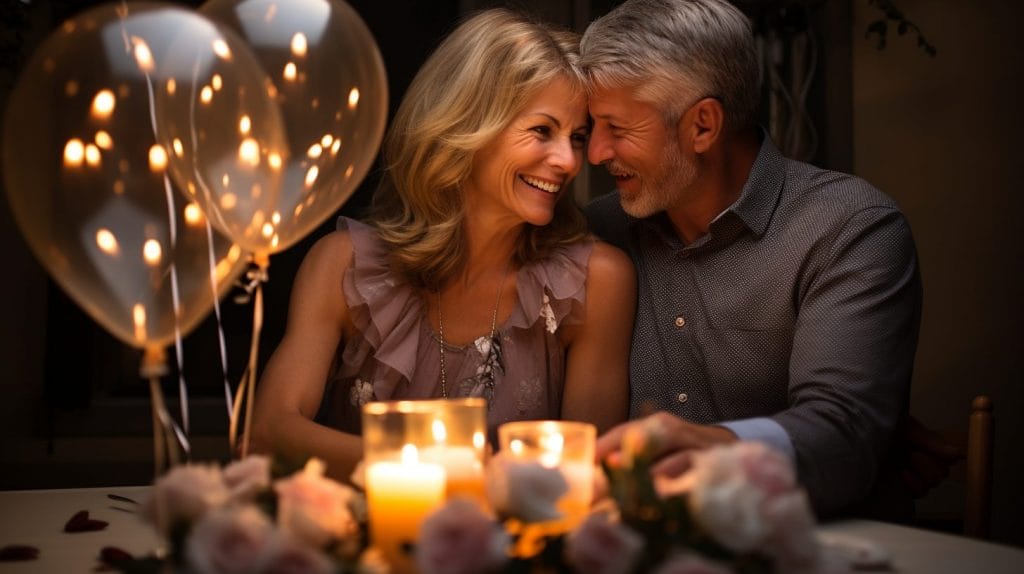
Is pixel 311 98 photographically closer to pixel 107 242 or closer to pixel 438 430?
pixel 107 242

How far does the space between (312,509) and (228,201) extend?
1.57 feet

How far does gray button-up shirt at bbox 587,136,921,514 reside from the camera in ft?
5.48

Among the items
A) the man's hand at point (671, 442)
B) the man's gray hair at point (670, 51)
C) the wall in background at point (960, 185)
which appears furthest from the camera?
the wall in background at point (960, 185)

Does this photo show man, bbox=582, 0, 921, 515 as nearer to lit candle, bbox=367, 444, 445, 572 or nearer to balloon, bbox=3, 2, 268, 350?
lit candle, bbox=367, 444, 445, 572

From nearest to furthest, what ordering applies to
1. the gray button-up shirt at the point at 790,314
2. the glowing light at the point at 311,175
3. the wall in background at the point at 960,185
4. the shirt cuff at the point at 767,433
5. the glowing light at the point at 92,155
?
the glowing light at the point at 92,155 < the glowing light at the point at 311,175 < the shirt cuff at the point at 767,433 < the gray button-up shirt at the point at 790,314 < the wall in background at the point at 960,185

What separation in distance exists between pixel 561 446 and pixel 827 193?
1.06 meters

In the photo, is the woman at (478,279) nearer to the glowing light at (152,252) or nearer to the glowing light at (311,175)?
the glowing light at (311,175)

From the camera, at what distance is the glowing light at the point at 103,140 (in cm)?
116

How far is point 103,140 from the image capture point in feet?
3.81

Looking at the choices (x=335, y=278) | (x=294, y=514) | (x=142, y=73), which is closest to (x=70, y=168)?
(x=142, y=73)

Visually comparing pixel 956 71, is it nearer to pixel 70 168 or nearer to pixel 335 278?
pixel 335 278

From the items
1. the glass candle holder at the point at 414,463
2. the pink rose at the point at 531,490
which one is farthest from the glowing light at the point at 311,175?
the pink rose at the point at 531,490

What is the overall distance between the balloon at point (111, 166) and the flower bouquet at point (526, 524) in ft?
0.85

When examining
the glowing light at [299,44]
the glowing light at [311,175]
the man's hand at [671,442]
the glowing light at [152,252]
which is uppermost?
the glowing light at [299,44]
